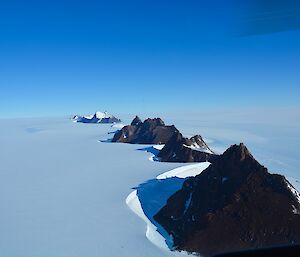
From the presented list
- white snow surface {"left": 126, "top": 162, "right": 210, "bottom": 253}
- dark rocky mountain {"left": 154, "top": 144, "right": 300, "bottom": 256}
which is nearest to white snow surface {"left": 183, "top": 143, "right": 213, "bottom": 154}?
white snow surface {"left": 126, "top": 162, "right": 210, "bottom": 253}

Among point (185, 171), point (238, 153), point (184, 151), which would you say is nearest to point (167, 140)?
point (184, 151)

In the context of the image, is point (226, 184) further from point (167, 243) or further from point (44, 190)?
point (44, 190)

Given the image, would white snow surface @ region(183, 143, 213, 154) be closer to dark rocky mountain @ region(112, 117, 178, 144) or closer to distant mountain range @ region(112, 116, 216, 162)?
distant mountain range @ region(112, 116, 216, 162)

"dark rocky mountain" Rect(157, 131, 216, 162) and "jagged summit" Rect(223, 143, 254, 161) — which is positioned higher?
"jagged summit" Rect(223, 143, 254, 161)

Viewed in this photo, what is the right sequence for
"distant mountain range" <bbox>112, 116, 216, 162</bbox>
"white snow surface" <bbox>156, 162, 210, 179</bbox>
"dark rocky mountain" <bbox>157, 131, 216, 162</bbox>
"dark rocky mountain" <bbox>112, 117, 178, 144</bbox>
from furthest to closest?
1. "dark rocky mountain" <bbox>112, 117, 178, 144</bbox>
2. "distant mountain range" <bbox>112, 116, 216, 162</bbox>
3. "dark rocky mountain" <bbox>157, 131, 216, 162</bbox>
4. "white snow surface" <bbox>156, 162, 210, 179</bbox>

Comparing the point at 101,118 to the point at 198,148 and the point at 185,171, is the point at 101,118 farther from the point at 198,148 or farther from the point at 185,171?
the point at 185,171

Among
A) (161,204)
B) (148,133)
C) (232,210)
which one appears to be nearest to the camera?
(232,210)

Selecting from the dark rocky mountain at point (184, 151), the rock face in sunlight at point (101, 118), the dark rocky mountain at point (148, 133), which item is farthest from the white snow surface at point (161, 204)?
the rock face in sunlight at point (101, 118)
